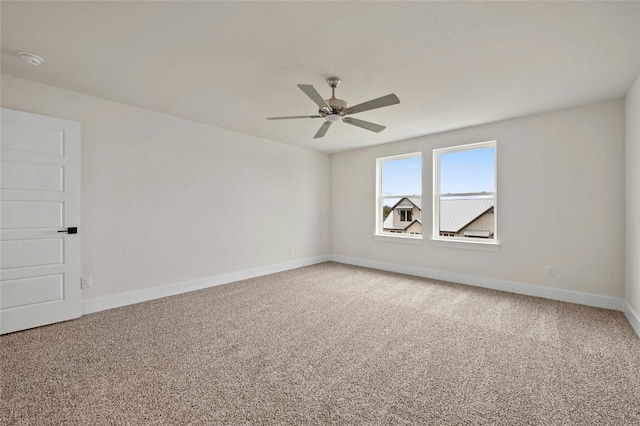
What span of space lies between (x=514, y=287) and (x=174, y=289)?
4784 mm

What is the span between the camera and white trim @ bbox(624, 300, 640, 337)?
2658 millimetres

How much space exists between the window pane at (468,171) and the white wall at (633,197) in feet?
4.55

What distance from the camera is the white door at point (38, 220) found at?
269 centimetres

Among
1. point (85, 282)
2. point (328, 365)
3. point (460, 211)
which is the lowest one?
point (328, 365)

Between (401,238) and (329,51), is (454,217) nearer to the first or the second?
(401,238)

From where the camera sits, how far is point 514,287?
397cm

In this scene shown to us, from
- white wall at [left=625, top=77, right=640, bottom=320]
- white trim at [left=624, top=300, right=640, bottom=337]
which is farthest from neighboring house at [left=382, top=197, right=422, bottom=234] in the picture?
white trim at [left=624, top=300, right=640, bottom=337]

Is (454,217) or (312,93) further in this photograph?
(454,217)

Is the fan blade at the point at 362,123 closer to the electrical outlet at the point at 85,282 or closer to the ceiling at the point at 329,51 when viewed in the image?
the ceiling at the point at 329,51

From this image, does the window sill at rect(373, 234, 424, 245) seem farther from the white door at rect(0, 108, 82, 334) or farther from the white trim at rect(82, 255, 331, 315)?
the white door at rect(0, 108, 82, 334)

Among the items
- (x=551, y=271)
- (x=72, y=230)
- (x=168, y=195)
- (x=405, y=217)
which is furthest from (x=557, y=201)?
(x=72, y=230)

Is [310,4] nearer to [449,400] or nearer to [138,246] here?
[449,400]

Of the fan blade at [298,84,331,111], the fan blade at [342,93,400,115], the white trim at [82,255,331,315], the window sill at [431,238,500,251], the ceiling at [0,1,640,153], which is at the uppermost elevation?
the ceiling at [0,1,640,153]

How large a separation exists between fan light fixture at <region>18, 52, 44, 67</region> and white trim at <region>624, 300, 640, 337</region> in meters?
5.92
